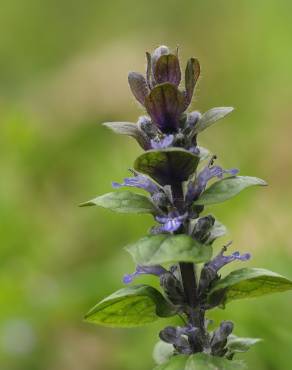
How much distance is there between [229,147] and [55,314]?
191 centimetres

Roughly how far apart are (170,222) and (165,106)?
25cm

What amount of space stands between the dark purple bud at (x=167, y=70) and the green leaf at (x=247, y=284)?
0.44 meters

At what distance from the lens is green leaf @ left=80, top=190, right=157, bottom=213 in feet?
6.00

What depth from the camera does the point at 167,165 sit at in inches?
71.9

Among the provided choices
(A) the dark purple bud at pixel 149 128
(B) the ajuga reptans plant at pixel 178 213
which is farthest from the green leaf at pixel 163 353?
(A) the dark purple bud at pixel 149 128

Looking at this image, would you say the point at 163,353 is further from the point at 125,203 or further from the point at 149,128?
the point at 149,128

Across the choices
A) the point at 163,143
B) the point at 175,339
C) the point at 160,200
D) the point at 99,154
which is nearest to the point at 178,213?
the point at 160,200

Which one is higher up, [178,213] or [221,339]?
[178,213]

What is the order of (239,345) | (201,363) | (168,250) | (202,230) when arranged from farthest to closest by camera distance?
(239,345), (202,230), (201,363), (168,250)

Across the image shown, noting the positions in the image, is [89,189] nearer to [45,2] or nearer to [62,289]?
[62,289]

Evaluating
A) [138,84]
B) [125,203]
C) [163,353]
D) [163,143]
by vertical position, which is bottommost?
[163,353]

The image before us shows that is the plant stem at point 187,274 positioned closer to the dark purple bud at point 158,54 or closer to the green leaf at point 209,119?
the green leaf at point 209,119

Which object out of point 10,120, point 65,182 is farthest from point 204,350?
point 65,182

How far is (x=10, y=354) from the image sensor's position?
4.11 meters
